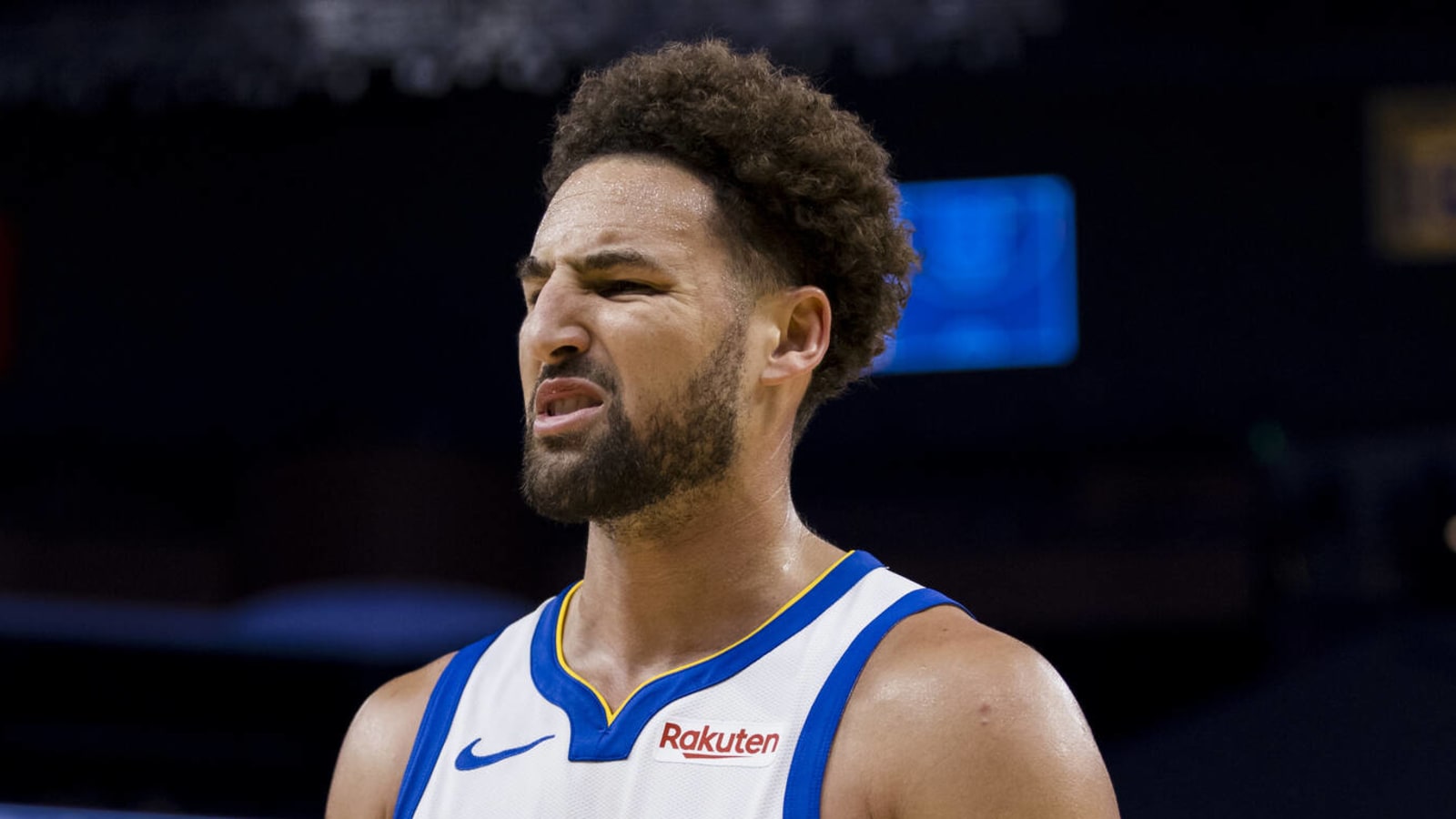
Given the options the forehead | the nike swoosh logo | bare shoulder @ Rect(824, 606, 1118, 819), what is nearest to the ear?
the forehead

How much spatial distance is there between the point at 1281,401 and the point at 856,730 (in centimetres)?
672

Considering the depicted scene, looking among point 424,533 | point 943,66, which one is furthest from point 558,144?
point 943,66

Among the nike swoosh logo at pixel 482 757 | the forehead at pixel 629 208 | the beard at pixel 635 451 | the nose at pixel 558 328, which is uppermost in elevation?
the forehead at pixel 629 208

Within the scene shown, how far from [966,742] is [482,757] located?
0.62 meters

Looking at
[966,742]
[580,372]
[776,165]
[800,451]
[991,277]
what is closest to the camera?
[966,742]

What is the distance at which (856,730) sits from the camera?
1756 mm

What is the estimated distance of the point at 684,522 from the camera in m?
1.96

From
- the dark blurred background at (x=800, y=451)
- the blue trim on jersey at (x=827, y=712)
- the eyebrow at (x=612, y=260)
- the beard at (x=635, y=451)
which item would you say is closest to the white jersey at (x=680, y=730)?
the blue trim on jersey at (x=827, y=712)

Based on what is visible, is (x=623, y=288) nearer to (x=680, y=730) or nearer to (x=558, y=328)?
(x=558, y=328)

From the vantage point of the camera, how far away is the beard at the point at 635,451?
187 centimetres

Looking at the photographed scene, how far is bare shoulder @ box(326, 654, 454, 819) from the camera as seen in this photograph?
2.02 metres

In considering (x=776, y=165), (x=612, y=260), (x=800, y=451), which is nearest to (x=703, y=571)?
(x=612, y=260)

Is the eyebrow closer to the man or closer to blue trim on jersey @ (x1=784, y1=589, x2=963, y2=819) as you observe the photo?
the man

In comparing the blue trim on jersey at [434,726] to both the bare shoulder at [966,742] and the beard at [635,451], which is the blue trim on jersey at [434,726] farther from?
the bare shoulder at [966,742]
